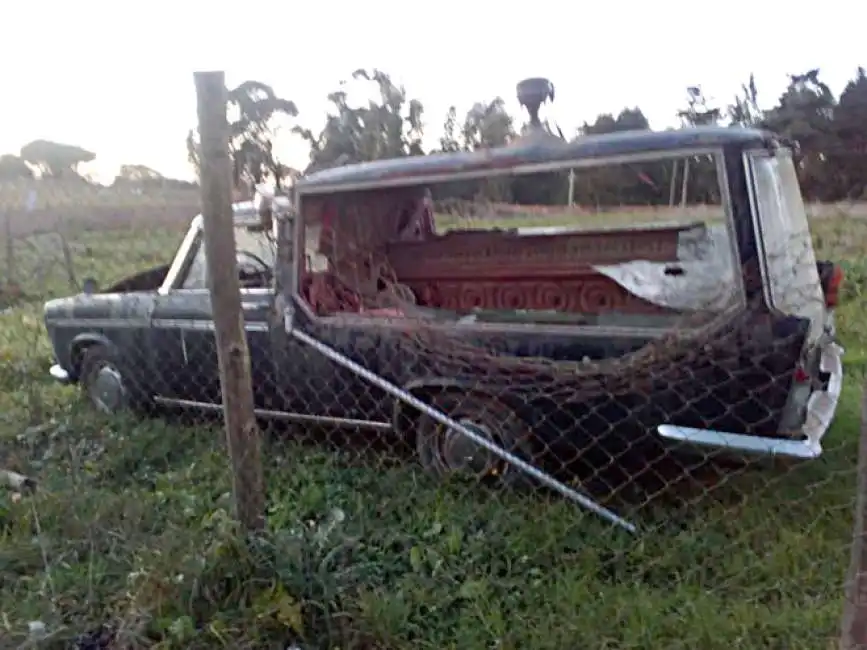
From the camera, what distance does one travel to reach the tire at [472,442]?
143 inches

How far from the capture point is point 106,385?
5.32 meters

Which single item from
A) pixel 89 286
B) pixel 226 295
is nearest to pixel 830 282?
pixel 226 295

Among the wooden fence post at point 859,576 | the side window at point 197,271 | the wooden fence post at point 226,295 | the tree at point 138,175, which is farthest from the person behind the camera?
the tree at point 138,175

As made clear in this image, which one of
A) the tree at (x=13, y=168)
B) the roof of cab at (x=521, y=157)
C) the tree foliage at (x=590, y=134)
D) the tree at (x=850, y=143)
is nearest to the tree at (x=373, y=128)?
the tree foliage at (x=590, y=134)

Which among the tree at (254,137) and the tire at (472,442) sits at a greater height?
the tree at (254,137)

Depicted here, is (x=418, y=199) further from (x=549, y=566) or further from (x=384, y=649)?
(x=384, y=649)

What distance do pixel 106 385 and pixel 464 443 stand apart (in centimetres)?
280

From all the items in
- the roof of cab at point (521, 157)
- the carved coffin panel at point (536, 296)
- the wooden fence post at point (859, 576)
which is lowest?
the wooden fence post at point (859, 576)

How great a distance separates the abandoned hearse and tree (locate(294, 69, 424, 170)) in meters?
0.70

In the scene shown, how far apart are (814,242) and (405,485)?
2.30 meters

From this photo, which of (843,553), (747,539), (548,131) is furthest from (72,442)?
(843,553)

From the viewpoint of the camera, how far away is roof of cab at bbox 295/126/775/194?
3.14 m

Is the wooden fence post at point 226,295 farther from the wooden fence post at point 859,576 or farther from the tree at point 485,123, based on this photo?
→ the tree at point 485,123

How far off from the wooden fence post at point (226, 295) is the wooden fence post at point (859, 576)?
1.71 m
